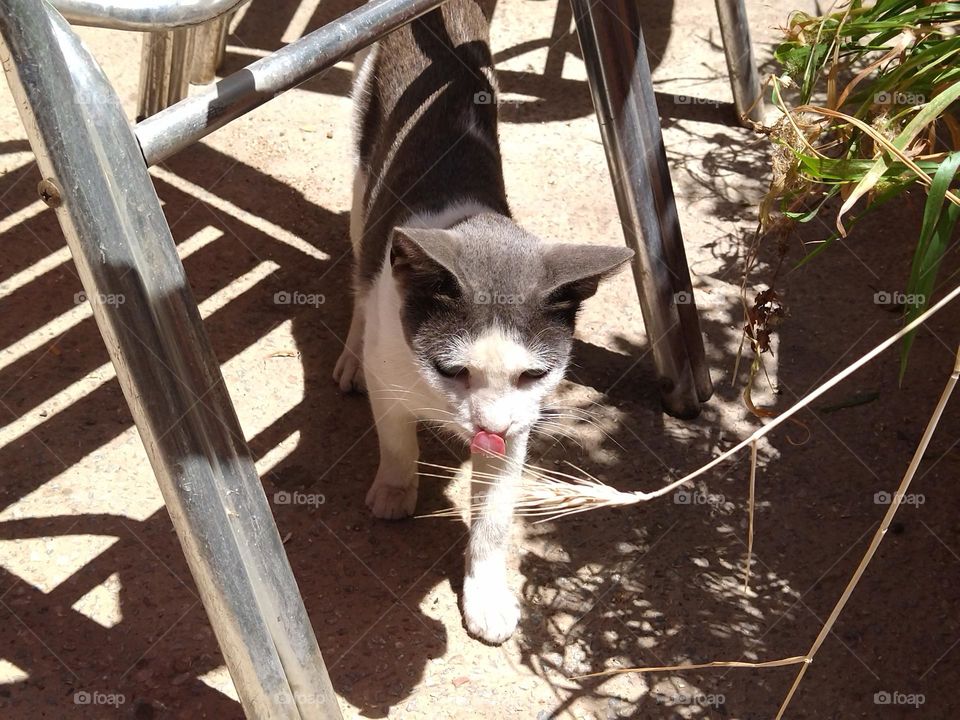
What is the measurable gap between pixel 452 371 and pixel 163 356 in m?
0.69

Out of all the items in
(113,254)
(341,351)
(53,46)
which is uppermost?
(53,46)

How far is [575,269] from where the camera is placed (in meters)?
1.96

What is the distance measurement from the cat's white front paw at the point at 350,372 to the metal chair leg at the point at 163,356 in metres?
1.08

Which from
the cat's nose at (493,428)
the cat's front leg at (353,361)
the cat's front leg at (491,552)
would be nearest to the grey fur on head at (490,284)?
the cat's nose at (493,428)

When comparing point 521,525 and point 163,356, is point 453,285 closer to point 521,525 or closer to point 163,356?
point 163,356

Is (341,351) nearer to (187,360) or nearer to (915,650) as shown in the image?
(187,360)

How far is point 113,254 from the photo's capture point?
4.45ft

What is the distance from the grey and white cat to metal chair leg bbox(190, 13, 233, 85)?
937mm

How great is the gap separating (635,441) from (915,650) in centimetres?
87

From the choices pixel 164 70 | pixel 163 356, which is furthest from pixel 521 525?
pixel 164 70

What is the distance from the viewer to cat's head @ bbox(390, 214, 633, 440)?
1.95 m

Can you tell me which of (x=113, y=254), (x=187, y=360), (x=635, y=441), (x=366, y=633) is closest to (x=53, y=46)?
(x=113, y=254)

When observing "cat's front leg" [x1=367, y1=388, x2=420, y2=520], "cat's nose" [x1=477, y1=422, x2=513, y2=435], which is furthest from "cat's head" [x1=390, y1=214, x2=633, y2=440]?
"cat's front leg" [x1=367, y1=388, x2=420, y2=520]

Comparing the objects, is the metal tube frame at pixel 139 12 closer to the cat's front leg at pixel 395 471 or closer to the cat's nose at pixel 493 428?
the cat's nose at pixel 493 428
